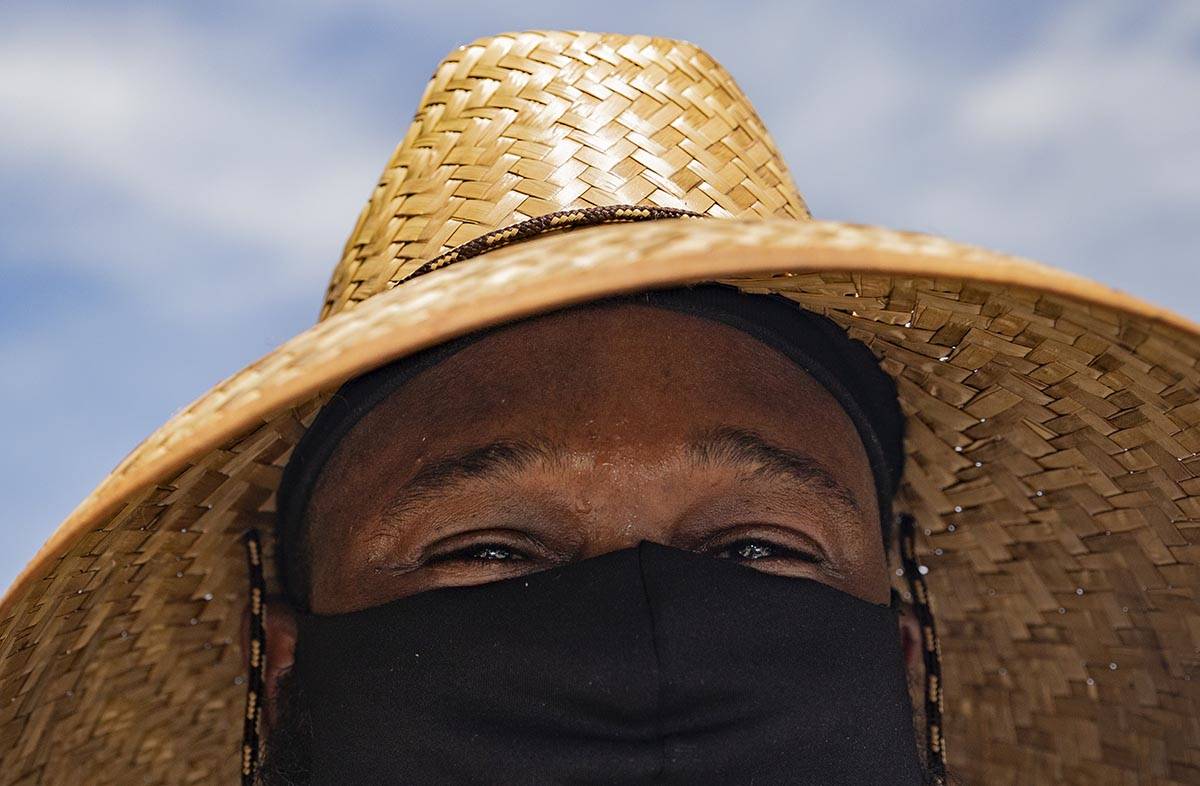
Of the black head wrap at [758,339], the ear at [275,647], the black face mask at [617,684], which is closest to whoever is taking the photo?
the black face mask at [617,684]

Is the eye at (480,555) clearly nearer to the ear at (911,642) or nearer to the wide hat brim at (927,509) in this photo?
the wide hat brim at (927,509)

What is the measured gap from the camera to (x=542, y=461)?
1357 mm

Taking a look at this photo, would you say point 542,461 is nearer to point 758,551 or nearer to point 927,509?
point 758,551

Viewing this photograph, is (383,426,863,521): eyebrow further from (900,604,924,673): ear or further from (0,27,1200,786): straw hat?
(900,604,924,673): ear

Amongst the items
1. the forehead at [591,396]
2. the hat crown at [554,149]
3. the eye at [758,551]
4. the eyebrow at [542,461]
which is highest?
the hat crown at [554,149]

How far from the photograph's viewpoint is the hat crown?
1487 mm

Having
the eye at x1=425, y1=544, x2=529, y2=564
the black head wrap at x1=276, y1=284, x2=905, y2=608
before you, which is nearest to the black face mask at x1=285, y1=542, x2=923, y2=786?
the eye at x1=425, y1=544, x2=529, y2=564

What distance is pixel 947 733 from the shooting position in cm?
188

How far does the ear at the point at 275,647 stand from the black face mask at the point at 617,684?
29cm

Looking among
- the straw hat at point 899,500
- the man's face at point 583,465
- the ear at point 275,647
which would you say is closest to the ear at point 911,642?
the straw hat at point 899,500

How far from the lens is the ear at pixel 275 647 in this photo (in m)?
1.65

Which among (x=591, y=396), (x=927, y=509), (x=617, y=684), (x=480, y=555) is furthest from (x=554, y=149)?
(x=927, y=509)

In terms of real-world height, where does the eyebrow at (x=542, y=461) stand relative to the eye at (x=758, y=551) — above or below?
above

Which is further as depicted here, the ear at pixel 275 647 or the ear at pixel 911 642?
the ear at pixel 911 642
